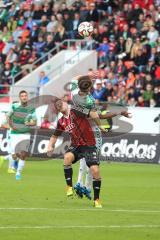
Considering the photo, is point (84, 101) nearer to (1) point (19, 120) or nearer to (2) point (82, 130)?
(2) point (82, 130)

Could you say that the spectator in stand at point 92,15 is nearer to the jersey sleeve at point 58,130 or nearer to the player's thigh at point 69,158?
the jersey sleeve at point 58,130

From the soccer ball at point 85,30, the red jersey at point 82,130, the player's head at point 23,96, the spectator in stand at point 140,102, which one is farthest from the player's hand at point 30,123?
the spectator in stand at point 140,102

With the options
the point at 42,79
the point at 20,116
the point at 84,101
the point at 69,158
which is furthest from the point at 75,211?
the point at 42,79

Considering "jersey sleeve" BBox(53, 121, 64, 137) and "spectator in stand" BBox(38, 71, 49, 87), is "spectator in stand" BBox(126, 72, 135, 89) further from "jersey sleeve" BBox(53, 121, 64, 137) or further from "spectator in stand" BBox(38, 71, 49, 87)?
"jersey sleeve" BBox(53, 121, 64, 137)

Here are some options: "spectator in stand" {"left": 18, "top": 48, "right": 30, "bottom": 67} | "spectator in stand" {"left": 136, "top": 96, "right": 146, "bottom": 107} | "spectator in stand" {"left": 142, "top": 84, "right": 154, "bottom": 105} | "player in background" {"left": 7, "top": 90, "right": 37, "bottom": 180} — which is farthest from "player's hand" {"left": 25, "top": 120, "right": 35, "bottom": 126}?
"spectator in stand" {"left": 18, "top": 48, "right": 30, "bottom": 67}

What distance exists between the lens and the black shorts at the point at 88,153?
53.2 feet

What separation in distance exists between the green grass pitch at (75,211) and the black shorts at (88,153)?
0.82m

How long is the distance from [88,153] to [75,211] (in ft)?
5.23

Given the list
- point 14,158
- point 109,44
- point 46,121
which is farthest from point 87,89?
point 109,44

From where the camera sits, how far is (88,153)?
53.5ft

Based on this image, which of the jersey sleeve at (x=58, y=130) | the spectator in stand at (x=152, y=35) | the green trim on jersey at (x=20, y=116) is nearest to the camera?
the jersey sleeve at (x=58, y=130)

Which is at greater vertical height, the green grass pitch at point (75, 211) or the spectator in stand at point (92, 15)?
the spectator in stand at point (92, 15)

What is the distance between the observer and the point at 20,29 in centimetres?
4231

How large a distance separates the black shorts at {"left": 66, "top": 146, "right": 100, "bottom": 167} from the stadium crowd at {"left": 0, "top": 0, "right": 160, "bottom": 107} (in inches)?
644
